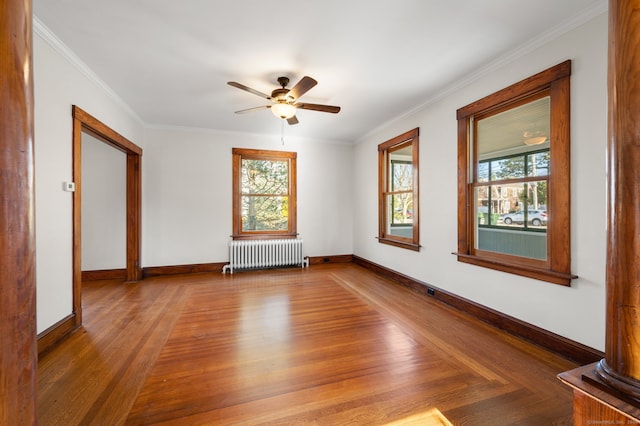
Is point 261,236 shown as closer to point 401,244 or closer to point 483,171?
point 401,244

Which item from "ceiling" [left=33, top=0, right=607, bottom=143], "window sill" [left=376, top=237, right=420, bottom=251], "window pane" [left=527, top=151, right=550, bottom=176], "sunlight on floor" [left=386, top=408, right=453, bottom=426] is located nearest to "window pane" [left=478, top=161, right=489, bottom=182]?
"window pane" [left=527, top=151, right=550, bottom=176]

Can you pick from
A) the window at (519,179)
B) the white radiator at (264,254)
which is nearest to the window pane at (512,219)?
the window at (519,179)

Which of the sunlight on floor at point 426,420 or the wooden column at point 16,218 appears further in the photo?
the sunlight on floor at point 426,420

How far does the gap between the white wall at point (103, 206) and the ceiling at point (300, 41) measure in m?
1.54

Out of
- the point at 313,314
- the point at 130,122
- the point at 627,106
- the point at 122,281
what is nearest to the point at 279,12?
the point at 627,106

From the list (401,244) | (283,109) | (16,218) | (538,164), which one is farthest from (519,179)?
(16,218)

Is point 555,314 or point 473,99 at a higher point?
point 473,99

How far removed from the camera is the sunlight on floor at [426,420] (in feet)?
5.02

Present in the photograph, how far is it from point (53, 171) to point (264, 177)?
132 inches

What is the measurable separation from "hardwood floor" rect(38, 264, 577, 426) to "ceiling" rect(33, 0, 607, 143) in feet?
8.93

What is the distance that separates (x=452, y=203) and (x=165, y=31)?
3.48 metres

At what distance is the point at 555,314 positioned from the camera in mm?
2305

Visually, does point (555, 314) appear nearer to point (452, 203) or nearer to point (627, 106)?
point (452, 203)

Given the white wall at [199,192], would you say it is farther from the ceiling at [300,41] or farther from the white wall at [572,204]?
the white wall at [572,204]
